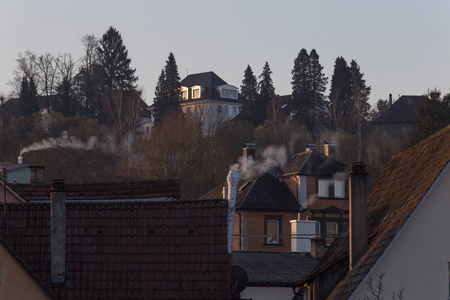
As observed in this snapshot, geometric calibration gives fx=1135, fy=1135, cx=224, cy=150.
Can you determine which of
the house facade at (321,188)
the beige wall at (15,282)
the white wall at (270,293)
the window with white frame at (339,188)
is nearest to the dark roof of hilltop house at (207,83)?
the house facade at (321,188)

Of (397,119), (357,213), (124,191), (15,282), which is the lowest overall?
(15,282)

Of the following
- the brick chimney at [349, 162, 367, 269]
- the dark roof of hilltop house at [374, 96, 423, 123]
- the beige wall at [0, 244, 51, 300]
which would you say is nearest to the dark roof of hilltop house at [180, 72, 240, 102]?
the dark roof of hilltop house at [374, 96, 423, 123]

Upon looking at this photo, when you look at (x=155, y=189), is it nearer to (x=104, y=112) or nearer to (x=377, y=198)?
(x=377, y=198)

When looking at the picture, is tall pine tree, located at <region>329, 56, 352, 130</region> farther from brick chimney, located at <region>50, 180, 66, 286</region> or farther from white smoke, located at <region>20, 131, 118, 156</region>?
brick chimney, located at <region>50, 180, 66, 286</region>

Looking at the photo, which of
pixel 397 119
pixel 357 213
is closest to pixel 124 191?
pixel 357 213

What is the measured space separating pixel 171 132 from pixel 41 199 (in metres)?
55.2

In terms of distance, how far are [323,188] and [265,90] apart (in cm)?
6778

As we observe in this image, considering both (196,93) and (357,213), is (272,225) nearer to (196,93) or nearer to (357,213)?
(357,213)

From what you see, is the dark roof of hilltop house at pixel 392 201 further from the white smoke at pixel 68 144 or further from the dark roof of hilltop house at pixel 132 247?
the white smoke at pixel 68 144

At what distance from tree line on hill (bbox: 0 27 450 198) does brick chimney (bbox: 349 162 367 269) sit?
2171 inches

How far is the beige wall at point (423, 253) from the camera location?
22.6m

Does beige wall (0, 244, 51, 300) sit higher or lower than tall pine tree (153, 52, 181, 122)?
lower

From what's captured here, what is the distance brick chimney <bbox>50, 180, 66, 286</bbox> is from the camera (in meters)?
24.6

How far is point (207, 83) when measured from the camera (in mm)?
160250
